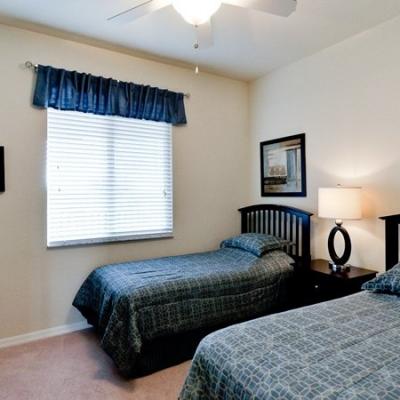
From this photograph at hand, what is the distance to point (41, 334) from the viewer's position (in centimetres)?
281

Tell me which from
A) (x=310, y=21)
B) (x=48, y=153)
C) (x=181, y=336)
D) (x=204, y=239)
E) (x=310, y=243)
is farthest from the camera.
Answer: (x=204, y=239)

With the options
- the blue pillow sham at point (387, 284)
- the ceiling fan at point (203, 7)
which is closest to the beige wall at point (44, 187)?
the ceiling fan at point (203, 7)

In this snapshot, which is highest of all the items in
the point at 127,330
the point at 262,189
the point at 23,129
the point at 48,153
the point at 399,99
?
the point at 399,99

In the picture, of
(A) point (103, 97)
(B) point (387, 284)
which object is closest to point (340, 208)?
(B) point (387, 284)

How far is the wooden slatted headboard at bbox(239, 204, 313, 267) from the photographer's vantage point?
3.17 meters

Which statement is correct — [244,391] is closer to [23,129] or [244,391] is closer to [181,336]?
[181,336]

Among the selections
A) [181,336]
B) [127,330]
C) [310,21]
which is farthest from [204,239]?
[310,21]

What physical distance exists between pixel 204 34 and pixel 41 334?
110 inches

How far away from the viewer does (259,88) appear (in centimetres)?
389

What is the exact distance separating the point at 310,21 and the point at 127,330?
9.06ft

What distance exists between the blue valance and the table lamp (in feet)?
5.64

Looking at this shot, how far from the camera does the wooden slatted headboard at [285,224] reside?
10.4ft

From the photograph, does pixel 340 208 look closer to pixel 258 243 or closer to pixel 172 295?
pixel 258 243

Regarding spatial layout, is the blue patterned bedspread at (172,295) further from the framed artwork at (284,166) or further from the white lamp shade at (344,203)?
the framed artwork at (284,166)
